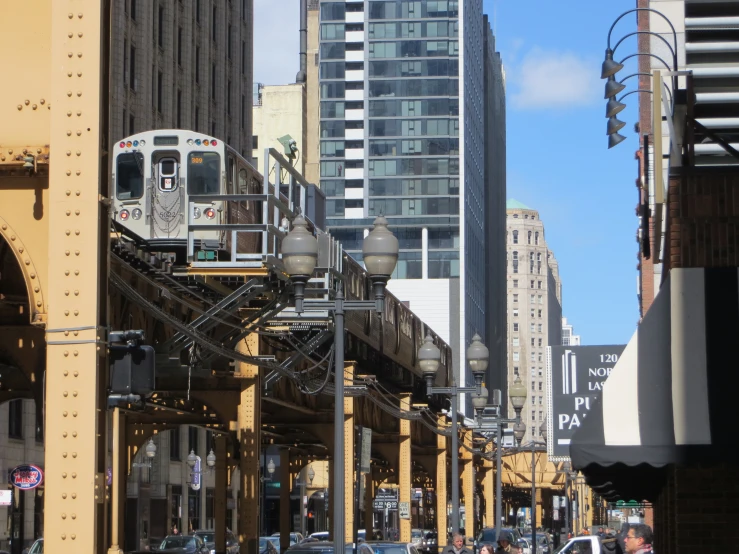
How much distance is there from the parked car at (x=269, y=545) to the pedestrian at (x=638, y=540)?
25.2 metres

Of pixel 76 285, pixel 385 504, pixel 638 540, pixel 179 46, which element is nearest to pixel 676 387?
pixel 638 540

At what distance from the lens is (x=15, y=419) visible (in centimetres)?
4756

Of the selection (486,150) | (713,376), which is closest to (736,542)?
(713,376)

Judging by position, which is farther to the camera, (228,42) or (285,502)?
(228,42)

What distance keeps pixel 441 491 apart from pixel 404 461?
765cm

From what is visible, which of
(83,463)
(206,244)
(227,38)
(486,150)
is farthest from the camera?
(486,150)

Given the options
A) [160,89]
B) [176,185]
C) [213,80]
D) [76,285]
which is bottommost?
[76,285]

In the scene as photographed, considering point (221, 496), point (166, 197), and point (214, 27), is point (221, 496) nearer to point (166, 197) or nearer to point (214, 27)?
point (166, 197)

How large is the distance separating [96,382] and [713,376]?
16.3 ft

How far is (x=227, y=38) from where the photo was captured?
74.4m

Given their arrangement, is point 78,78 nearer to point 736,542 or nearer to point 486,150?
point 736,542

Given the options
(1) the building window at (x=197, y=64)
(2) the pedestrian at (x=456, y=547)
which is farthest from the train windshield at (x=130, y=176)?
(1) the building window at (x=197, y=64)

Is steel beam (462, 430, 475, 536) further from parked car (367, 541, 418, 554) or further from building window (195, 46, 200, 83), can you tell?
parked car (367, 541, 418, 554)

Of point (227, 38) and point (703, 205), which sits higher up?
point (227, 38)
